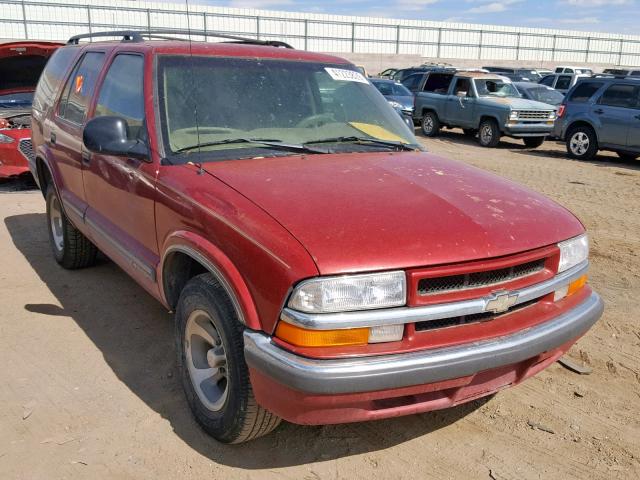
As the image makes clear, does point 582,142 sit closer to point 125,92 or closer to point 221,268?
point 125,92

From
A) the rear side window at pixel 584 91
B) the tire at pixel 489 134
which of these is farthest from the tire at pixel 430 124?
the rear side window at pixel 584 91

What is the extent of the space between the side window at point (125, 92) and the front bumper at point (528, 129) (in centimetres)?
1201

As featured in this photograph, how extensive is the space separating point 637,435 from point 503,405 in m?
0.67

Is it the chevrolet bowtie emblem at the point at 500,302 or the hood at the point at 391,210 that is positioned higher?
the hood at the point at 391,210

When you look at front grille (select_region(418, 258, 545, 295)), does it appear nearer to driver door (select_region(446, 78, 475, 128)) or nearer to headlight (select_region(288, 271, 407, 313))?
headlight (select_region(288, 271, 407, 313))

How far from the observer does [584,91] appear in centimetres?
1338

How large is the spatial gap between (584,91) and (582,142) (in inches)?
45.1

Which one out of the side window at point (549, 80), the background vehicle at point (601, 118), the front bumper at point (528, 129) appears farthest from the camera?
the side window at point (549, 80)

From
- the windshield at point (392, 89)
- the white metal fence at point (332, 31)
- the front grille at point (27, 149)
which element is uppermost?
the white metal fence at point (332, 31)

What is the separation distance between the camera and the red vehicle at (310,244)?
240cm

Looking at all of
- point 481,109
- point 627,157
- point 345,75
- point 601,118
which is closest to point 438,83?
point 481,109

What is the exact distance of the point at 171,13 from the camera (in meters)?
32.6

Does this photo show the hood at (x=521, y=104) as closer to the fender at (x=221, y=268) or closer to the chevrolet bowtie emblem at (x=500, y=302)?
the chevrolet bowtie emblem at (x=500, y=302)

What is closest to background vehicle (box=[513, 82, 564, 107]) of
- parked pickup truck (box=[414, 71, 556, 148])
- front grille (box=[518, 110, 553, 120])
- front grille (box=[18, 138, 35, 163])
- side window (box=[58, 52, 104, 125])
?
parked pickup truck (box=[414, 71, 556, 148])
